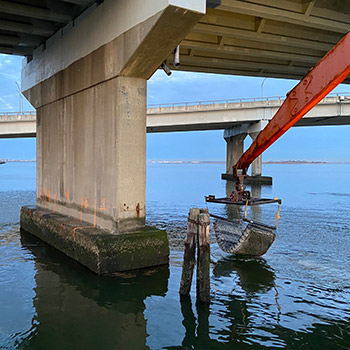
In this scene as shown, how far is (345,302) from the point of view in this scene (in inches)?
277

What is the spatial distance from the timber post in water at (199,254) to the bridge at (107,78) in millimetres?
Result: 1715

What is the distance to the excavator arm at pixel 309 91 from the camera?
24.9 ft

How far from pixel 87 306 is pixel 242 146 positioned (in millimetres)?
42501

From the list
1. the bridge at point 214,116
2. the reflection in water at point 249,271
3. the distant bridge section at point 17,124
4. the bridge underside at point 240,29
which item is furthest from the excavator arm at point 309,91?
the distant bridge section at point 17,124

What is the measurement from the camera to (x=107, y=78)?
349 inches

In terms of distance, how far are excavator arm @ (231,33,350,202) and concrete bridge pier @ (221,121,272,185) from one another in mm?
29452

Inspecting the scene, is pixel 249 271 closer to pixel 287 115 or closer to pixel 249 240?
pixel 249 240

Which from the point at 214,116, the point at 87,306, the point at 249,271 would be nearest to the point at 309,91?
the point at 249,271

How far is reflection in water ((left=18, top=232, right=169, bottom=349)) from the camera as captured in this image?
5.50m

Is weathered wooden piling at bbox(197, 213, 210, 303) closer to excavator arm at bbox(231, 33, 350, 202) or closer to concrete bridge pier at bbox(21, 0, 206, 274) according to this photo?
concrete bridge pier at bbox(21, 0, 206, 274)

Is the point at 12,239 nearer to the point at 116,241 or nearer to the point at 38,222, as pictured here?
the point at 38,222

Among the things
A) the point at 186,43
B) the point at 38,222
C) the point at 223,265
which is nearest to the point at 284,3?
the point at 186,43

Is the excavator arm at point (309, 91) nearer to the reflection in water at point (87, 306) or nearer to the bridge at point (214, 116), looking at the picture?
the reflection in water at point (87, 306)

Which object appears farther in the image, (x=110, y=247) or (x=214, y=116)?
(x=214, y=116)
